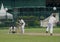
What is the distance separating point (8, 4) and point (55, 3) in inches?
379

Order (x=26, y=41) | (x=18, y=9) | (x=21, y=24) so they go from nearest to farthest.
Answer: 1. (x=26, y=41)
2. (x=21, y=24)
3. (x=18, y=9)

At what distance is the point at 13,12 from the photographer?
50719 millimetres

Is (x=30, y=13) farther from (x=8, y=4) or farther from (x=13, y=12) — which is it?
(x=8, y=4)

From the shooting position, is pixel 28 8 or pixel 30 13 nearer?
pixel 30 13

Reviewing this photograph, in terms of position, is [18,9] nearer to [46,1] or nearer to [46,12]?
[46,12]

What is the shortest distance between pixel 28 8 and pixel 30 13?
4.31m

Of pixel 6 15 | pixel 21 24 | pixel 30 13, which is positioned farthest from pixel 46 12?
pixel 21 24

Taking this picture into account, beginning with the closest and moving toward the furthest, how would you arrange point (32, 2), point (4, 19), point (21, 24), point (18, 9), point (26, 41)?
point (26, 41) < point (21, 24) < point (4, 19) < point (18, 9) < point (32, 2)

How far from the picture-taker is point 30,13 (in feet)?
166

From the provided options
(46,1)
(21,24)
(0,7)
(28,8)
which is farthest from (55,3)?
(21,24)

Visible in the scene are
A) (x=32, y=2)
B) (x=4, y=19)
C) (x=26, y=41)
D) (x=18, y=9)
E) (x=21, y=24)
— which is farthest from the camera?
(x=32, y=2)

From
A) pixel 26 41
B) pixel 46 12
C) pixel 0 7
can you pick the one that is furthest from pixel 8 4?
pixel 26 41

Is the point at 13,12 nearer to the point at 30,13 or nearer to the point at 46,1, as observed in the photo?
the point at 30,13

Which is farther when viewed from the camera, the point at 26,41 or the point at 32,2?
the point at 32,2
